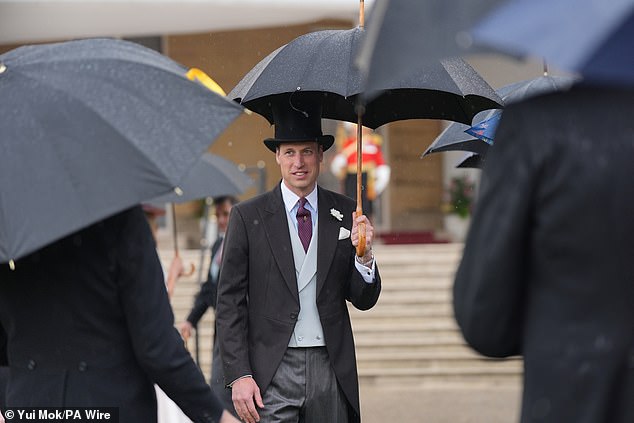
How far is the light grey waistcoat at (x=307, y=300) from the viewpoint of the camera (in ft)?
17.3

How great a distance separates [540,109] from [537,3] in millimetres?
273

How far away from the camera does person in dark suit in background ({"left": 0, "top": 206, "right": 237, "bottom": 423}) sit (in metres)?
3.71

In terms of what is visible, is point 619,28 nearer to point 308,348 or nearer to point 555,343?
point 555,343

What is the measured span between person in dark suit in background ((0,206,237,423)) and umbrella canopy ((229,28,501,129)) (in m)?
1.59

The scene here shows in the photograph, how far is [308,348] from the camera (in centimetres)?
529

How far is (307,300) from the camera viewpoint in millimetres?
5305

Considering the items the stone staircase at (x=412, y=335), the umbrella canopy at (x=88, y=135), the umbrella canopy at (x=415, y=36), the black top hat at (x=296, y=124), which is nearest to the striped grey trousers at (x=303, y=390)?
the black top hat at (x=296, y=124)

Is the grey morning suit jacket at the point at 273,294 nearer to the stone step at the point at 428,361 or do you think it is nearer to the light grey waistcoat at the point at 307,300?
the light grey waistcoat at the point at 307,300

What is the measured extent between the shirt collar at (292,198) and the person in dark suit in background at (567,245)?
2548 mm

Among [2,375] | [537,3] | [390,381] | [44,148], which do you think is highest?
[537,3]

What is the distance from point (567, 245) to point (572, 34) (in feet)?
1.59

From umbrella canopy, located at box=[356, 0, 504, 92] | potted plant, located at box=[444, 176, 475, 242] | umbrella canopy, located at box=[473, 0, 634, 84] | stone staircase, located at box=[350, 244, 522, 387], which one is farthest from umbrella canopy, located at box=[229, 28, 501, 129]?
potted plant, located at box=[444, 176, 475, 242]

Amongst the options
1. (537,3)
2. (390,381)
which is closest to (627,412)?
(537,3)

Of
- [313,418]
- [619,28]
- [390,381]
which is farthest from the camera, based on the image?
[390,381]
